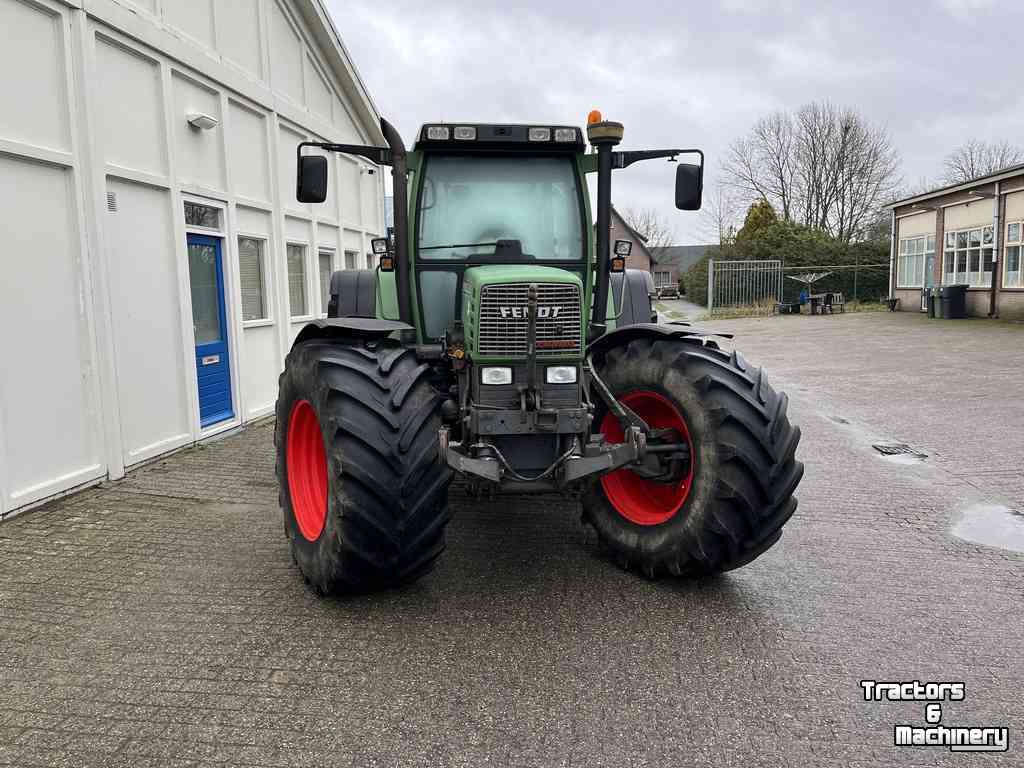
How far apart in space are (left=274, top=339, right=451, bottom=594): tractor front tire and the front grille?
1.25 feet

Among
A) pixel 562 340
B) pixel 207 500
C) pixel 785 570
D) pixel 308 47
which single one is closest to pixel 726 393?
pixel 562 340

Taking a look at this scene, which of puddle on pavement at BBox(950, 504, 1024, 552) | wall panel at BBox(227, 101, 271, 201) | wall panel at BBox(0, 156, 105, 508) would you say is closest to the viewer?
puddle on pavement at BBox(950, 504, 1024, 552)

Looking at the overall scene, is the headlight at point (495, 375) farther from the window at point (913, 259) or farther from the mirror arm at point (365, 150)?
the window at point (913, 259)

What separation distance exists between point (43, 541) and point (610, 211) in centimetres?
408

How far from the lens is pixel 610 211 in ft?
15.8

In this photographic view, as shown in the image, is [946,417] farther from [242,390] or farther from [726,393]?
[242,390]

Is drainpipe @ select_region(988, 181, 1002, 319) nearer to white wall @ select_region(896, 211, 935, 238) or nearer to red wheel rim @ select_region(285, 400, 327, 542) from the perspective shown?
white wall @ select_region(896, 211, 935, 238)

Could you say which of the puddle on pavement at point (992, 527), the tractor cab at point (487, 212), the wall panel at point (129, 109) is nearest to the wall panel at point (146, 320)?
the wall panel at point (129, 109)

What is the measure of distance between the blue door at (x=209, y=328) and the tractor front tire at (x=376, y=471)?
5039mm

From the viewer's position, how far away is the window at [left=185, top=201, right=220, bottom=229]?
27.5 feet

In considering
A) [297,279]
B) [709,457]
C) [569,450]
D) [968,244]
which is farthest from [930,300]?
[569,450]

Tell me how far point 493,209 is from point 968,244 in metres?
25.5

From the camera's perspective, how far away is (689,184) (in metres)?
4.68

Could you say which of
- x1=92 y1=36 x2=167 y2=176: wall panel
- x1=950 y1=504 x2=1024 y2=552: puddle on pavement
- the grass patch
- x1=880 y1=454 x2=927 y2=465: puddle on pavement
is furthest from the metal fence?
x1=950 y1=504 x2=1024 y2=552: puddle on pavement
